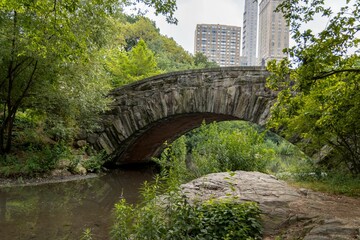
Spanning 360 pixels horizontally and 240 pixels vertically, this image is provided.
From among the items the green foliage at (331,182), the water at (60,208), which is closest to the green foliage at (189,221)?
the water at (60,208)

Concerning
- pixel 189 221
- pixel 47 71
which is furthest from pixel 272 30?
pixel 189 221

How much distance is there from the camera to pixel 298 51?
12.8 ft

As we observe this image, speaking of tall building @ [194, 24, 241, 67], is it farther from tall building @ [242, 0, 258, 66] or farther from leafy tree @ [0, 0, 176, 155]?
leafy tree @ [0, 0, 176, 155]

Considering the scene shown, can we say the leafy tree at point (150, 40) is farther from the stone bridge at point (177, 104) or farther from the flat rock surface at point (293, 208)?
the flat rock surface at point (293, 208)

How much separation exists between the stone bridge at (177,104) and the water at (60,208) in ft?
8.60

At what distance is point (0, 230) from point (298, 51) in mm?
4267

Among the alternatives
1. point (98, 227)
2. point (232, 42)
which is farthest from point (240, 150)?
point (232, 42)

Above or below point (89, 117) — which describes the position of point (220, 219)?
below

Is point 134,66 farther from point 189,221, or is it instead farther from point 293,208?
point 189,221

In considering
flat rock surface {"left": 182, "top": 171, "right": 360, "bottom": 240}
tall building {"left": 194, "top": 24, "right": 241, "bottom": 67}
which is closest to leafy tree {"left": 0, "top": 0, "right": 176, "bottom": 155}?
flat rock surface {"left": 182, "top": 171, "right": 360, "bottom": 240}

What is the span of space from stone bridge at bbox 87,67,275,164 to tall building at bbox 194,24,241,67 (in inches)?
1199

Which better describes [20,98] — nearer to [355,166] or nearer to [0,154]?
[0,154]

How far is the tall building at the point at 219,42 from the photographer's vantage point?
142ft

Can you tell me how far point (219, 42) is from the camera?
48281 mm
